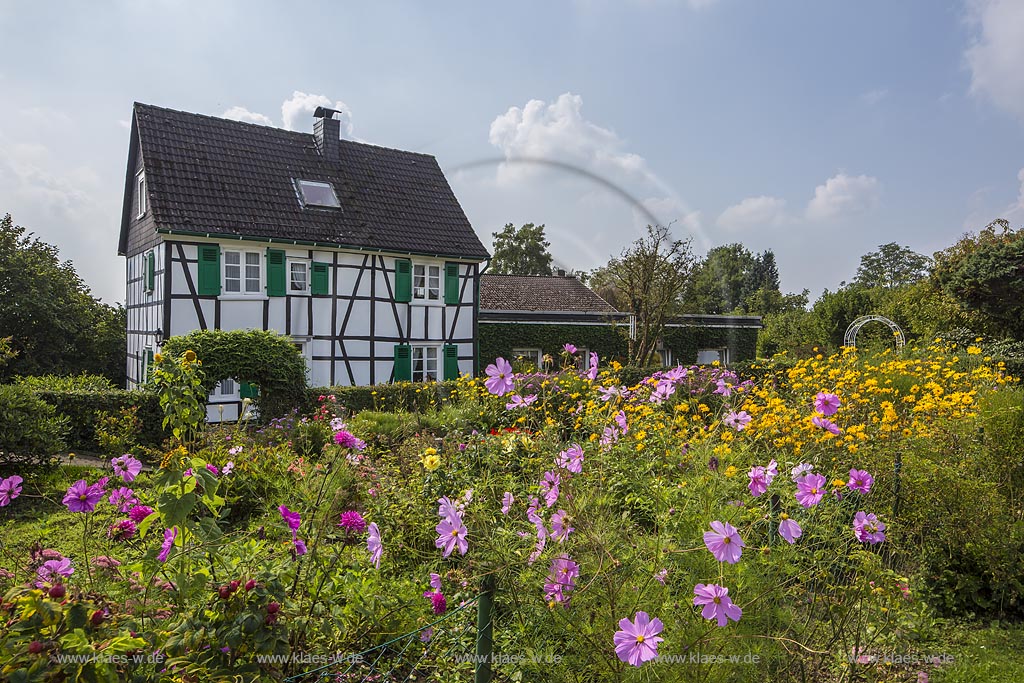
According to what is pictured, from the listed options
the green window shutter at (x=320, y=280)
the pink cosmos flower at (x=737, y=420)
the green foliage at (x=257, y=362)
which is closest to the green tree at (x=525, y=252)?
the green window shutter at (x=320, y=280)

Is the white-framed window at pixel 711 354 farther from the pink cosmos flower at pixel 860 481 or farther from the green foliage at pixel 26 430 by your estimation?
the pink cosmos flower at pixel 860 481

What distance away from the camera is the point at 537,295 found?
87.6ft

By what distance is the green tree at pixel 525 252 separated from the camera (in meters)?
40.9

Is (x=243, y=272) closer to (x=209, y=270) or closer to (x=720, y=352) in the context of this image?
(x=209, y=270)

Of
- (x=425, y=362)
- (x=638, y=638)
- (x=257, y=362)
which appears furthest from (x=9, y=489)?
(x=425, y=362)

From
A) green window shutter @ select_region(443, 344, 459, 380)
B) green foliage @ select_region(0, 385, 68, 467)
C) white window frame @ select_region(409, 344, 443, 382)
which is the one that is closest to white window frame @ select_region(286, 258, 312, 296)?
white window frame @ select_region(409, 344, 443, 382)

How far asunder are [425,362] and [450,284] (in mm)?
1990

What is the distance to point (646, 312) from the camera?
68.0 ft

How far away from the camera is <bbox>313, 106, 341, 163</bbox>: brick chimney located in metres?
17.1

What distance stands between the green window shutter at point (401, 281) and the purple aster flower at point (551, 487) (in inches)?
540

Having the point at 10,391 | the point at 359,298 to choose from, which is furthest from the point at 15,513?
the point at 359,298

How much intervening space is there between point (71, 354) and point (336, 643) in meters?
17.9

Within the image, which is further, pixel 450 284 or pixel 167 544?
pixel 450 284

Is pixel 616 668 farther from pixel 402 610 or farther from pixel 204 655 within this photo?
pixel 204 655
